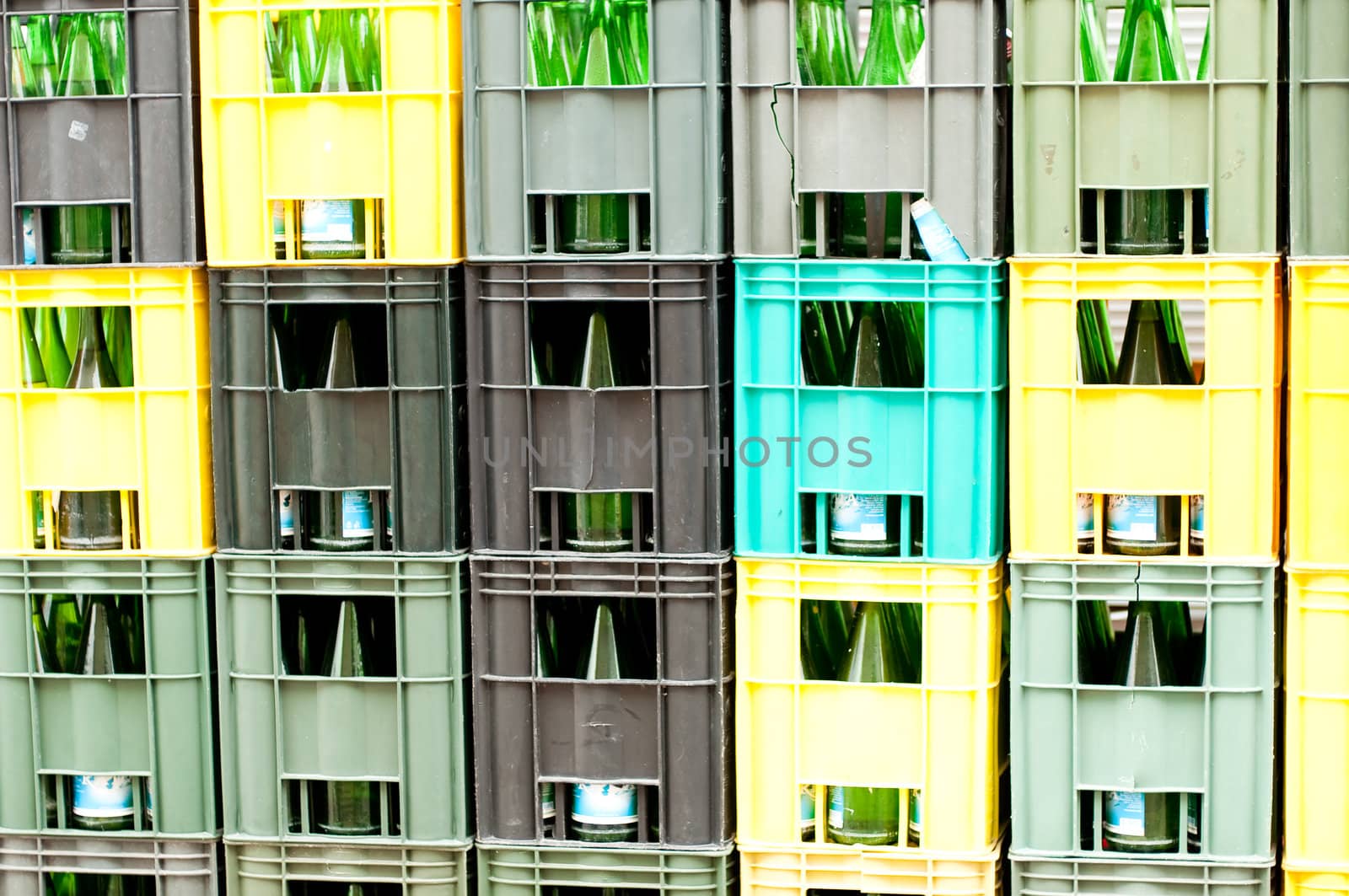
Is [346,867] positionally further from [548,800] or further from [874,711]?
[874,711]

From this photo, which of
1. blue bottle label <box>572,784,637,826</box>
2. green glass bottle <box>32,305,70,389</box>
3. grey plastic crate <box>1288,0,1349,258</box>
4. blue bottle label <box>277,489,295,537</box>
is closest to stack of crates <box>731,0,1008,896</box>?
blue bottle label <box>572,784,637,826</box>

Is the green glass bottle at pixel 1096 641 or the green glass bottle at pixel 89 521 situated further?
the green glass bottle at pixel 1096 641

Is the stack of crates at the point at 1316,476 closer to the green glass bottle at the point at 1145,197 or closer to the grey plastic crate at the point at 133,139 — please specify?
the green glass bottle at the point at 1145,197

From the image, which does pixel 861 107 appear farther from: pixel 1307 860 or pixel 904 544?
pixel 1307 860

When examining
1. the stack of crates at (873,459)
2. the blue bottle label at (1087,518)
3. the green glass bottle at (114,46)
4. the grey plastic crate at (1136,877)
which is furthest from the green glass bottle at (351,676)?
the blue bottle label at (1087,518)

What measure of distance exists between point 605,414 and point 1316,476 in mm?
1659

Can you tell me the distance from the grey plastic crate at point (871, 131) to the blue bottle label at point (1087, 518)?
636 millimetres

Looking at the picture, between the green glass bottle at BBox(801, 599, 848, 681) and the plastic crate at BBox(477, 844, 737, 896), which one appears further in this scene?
the green glass bottle at BBox(801, 599, 848, 681)

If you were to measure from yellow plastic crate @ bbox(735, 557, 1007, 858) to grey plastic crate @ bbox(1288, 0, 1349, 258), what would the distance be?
1.07 metres

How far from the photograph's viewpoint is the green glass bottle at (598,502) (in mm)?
4098

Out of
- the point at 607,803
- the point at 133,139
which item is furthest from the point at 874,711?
the point at 133,139

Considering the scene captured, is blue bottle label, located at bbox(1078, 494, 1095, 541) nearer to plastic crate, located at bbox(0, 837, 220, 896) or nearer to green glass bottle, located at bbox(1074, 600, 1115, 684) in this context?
green glass bottle, located at bbox(1074, 600, 1115, 684)

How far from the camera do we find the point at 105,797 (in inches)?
165

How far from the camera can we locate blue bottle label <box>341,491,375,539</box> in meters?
4.05
